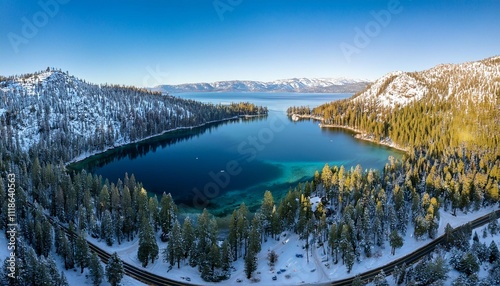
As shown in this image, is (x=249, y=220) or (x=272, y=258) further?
(x=249, y=220)

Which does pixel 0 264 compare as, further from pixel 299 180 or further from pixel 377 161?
pixel 377 161

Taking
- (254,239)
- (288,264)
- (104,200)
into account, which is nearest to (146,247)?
(254,239)

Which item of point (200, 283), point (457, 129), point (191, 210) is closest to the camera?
point (200, 283)

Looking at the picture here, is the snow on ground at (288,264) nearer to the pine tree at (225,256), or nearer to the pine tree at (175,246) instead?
the pine tree at (225,256)

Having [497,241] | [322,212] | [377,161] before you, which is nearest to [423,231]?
[497,241]

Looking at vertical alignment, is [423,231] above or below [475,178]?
below

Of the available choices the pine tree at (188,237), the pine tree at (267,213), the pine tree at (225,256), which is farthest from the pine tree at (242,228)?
the pine tree at (188,237)

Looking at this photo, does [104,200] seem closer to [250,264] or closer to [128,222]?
[128,222]

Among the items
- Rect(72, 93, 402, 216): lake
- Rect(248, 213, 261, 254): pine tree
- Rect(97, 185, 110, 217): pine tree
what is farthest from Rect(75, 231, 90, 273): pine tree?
Rect(72, 93, 402, 216): lake

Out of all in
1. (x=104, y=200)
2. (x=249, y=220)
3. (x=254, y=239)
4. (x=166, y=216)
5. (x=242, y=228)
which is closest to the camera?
(x=254, y=239)

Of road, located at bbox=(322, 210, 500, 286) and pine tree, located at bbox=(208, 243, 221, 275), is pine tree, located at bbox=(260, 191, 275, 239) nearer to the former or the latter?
pine tree, located at bbox=(208, 243, 221, 275)

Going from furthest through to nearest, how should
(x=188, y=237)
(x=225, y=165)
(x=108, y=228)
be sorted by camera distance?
1. (x=225, y=165)
2. (x=108, y=228)
3. (x=188, y=237)
